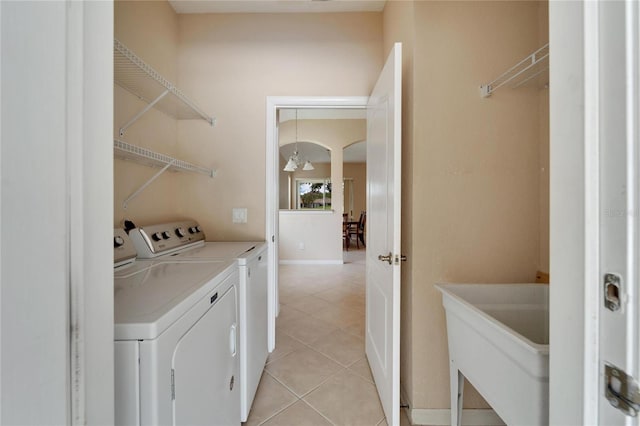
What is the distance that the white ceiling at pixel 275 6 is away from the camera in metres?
2.08

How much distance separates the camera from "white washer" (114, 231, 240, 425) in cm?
68

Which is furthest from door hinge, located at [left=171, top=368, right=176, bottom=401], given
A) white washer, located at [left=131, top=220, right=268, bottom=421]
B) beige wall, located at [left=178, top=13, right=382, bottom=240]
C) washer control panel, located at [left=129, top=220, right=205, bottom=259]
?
beige wall, located at [left=178, top=13, right=382, bottom=240]

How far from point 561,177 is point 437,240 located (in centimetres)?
108

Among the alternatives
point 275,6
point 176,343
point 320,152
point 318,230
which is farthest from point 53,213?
point 320,152

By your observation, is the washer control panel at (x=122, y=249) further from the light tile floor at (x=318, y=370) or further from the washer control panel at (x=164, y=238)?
the light tile floor at (x=318, y=370)

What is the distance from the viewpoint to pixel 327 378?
6.06 feet

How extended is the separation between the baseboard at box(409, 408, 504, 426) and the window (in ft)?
26.3

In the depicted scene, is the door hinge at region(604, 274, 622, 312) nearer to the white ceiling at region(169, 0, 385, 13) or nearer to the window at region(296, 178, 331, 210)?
the white ceiling at region(169, 0, 385, 13)

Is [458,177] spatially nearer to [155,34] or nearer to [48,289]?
[48,289]

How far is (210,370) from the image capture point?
1003 millimetres

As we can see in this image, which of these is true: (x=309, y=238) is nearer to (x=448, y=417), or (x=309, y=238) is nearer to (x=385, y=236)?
(x=385, y=236)

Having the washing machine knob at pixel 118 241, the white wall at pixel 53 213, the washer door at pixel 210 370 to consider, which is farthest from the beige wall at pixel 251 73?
the white wall at pixel 53 213

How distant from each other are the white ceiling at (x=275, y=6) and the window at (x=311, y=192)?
7205 millimetres

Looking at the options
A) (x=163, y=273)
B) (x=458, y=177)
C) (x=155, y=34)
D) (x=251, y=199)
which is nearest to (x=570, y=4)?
(x=458, y=177)
